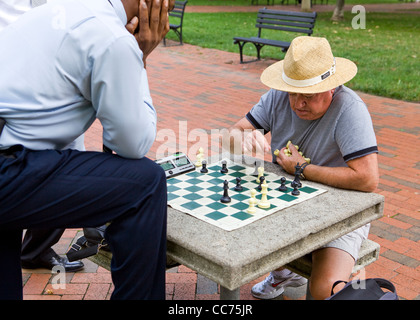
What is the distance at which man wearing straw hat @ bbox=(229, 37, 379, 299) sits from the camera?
2.43 metres

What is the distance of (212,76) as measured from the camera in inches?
359

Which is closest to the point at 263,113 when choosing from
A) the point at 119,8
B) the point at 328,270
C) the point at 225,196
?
the point at 225,196

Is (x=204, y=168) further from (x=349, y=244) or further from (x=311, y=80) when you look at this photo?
(x=349, y=244)

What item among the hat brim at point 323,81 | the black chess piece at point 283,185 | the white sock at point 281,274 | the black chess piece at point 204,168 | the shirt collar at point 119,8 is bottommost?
the white sock at point 281,274

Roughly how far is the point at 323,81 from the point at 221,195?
A: 31.1 inches

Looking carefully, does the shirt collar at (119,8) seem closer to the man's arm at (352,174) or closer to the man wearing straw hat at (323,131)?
the man wearing straw hat at (323,131)

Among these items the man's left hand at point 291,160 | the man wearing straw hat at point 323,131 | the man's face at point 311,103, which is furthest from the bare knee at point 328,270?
the man's face at point 311,103

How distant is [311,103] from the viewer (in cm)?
267

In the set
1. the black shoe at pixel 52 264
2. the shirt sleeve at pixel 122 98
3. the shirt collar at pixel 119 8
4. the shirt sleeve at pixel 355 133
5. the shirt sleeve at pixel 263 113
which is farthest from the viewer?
the black shoe at pixel 52 264

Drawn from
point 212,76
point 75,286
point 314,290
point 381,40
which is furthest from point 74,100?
point 381,40

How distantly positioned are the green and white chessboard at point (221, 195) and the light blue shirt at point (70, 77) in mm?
486

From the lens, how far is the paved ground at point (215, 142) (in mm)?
3213

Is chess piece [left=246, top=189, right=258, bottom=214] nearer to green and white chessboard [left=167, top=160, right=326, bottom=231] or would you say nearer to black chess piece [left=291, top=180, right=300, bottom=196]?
green and white chessboard [left=167, top=160, right=326, bottom=231]

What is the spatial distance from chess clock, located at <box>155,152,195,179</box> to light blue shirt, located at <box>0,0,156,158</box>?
2.68 feet
